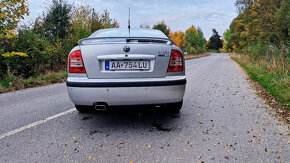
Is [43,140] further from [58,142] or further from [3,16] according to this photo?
[3,16]

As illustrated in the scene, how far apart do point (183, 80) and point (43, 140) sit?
2.04 metres

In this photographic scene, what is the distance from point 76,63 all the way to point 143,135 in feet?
4.43

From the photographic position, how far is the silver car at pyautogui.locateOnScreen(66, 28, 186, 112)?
8.89 feet

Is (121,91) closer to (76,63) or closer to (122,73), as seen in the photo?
(122,73)

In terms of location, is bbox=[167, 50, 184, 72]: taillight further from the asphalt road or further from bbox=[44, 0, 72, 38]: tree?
bbox=[44, 0, 72, 38]: tree

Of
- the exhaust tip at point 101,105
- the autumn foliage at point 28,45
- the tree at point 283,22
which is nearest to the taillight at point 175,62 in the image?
the exhaust tip at point 101,105

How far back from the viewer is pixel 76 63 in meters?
2.87

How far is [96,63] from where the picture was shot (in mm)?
2793

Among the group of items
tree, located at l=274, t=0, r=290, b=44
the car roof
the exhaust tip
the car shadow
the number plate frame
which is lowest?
the car shadow

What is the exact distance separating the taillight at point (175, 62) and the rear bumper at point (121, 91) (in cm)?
22

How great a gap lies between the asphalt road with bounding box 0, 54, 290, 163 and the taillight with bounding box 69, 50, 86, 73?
0.74 metres

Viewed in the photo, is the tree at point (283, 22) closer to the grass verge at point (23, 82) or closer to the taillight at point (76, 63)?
the taillight at point (76, 63)

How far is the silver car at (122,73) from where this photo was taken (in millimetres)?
2709

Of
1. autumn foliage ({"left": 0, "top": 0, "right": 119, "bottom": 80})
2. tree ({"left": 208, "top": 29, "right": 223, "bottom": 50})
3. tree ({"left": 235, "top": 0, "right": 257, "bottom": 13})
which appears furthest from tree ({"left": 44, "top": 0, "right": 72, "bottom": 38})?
tree ({"left": 208, "top": 29, "right": 223, "bottom": 50})
